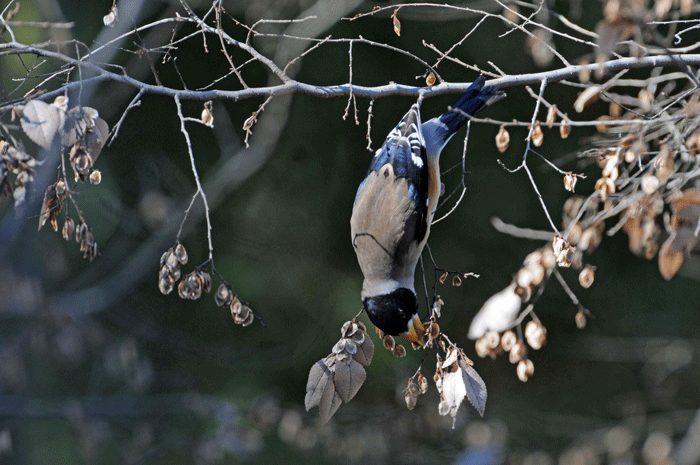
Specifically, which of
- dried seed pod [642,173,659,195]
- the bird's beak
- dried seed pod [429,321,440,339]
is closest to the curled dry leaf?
dried seed pod [429,321,440,339]

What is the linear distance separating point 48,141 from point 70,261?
14.9 feet

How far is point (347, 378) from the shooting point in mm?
1672

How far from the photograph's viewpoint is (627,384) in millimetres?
5480

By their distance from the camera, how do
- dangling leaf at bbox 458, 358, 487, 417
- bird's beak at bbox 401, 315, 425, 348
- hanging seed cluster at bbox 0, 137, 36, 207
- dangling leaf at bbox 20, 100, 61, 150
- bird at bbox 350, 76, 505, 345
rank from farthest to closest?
bird at bbox 350, 76, 505, 345
bird's beak at bbox 401, 315, 425, 348
hanging seed cluster at bbox 0, 137, 36, 207
dangling leaf at bbox 458, 358, 487, 417
dangling leaf at bbox 20, 100, 61, 150

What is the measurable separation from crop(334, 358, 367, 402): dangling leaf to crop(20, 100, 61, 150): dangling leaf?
0.94 meters

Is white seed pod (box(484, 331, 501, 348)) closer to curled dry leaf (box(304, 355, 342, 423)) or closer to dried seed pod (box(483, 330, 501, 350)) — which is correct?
dried seed pod (box(483, 330, 501, 350))

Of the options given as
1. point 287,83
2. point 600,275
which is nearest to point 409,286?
point 287,83

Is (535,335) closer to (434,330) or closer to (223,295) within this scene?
(434,330)

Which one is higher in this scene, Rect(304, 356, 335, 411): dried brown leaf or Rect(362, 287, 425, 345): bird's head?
Rect(304, 356, 335, 411): dried brown leaf

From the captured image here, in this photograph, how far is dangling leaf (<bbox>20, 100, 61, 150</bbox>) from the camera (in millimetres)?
1444

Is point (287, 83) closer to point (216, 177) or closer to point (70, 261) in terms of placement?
point (216, 177)

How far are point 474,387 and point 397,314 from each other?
0.74m

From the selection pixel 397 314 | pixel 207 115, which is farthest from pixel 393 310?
pixel 207 115

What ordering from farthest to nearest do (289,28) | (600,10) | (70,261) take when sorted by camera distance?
(70,261) → (289,28) → (600,10)
